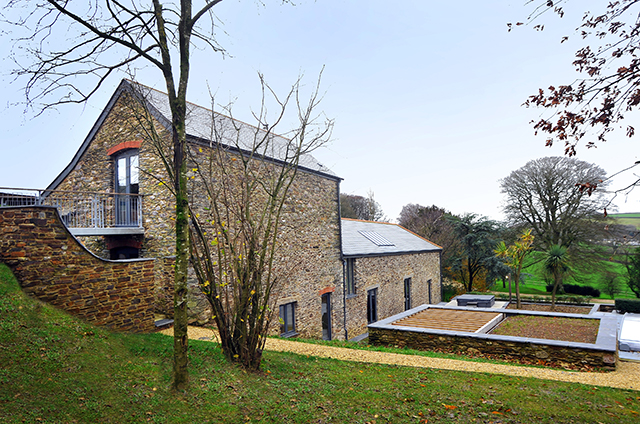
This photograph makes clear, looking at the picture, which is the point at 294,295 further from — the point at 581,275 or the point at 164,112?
the point at 581,275

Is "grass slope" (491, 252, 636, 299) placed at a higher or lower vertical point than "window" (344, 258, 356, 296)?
lower

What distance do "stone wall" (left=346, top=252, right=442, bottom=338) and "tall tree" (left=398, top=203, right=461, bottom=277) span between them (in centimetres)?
556

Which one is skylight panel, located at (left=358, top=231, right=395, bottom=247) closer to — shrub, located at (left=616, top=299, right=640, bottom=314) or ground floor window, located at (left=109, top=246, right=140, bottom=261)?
ground floor window, located at (left=109, top=246, right=140, bottom=261)

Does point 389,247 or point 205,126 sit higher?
point 205,126

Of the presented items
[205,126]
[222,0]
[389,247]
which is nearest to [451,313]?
[389,247]

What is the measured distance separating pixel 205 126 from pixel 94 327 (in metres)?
6.29

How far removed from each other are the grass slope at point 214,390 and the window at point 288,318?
512 cm

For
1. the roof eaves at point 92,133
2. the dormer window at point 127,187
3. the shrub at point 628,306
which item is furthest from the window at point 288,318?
the shrub at point 628,306

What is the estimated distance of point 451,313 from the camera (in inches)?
590

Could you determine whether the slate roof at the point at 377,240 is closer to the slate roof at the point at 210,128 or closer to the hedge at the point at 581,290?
the slate roof at the point at 210,128

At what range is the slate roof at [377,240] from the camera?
1675 cm

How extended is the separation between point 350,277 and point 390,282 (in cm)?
340

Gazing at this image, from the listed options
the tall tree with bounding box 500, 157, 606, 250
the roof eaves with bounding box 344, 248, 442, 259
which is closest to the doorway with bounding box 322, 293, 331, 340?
the roof eaves with bounding box 344, 248, 442, 259

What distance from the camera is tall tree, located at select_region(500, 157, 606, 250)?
2305 cm
